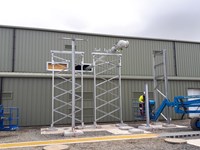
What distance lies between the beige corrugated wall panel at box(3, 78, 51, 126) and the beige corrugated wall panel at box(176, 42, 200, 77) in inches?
434

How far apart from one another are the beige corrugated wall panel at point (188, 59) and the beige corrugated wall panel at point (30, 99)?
36.2 ft

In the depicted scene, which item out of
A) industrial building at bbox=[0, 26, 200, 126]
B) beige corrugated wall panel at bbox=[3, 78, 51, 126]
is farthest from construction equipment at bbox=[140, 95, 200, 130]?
beige corrugated wall panel at bbox=[3, 78, 51, 126]

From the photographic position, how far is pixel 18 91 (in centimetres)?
1329

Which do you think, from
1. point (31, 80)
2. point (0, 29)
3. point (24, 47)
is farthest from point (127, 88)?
point (0, 29)

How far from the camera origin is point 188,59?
1805 cm

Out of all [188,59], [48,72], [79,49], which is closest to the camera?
[48,72]

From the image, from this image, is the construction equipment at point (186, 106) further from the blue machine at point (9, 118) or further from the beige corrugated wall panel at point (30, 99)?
the blue machine at point (9, 118)

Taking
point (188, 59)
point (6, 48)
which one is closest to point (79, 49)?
point (6, 48)

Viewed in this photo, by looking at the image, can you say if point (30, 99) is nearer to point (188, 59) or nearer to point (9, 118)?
point (9, 118)

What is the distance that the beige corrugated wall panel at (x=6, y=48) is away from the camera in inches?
547

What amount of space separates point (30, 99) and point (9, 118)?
5.69 ft

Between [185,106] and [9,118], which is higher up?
[185,106]

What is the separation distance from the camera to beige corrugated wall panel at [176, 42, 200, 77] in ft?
58.3

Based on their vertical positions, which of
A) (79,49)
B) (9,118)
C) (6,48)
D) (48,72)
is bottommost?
(9,118)
